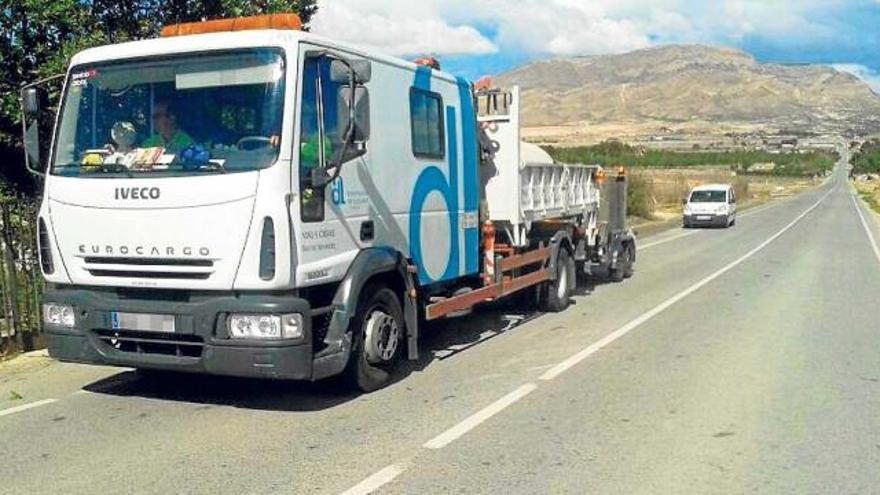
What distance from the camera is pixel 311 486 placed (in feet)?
15.8

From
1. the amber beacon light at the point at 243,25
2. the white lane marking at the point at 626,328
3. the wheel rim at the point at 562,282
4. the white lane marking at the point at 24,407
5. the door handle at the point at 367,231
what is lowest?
the white lane marking at the point at 626,328

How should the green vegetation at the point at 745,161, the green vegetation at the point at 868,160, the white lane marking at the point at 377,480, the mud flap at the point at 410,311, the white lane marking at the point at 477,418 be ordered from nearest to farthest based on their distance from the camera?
the white lane marking at the point at 377,480 < the white lane marking at the point at 477,418 < the mud flap at the point at 410,311 < the green vegetation at the point at 745,161 < the green vegetation at the point at 868,160

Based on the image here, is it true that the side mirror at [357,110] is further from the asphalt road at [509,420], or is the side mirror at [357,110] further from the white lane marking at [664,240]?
the white lane marking at [664,240]

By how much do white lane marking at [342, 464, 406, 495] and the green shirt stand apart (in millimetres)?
2690

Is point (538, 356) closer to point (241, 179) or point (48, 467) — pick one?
point (241, 179)

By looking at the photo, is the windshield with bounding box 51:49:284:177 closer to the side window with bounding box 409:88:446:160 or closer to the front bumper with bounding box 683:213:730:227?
the side window with bounding box 409:88:446:160

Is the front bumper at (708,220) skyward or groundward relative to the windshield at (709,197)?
groundward

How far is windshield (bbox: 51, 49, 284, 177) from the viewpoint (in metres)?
5.98

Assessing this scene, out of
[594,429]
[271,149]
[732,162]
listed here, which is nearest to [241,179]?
[271,149]

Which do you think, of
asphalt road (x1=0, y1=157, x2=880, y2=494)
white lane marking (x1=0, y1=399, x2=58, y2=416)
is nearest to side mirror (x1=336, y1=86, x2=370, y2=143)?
asphalt road (x1=0, y1=157, x2=880, y2=494)

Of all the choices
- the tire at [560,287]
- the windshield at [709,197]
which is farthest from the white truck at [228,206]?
the windshield at [709,197]

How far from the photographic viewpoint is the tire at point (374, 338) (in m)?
6.75

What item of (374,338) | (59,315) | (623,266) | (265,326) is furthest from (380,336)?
(623,266)

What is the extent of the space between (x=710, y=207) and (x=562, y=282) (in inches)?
894
